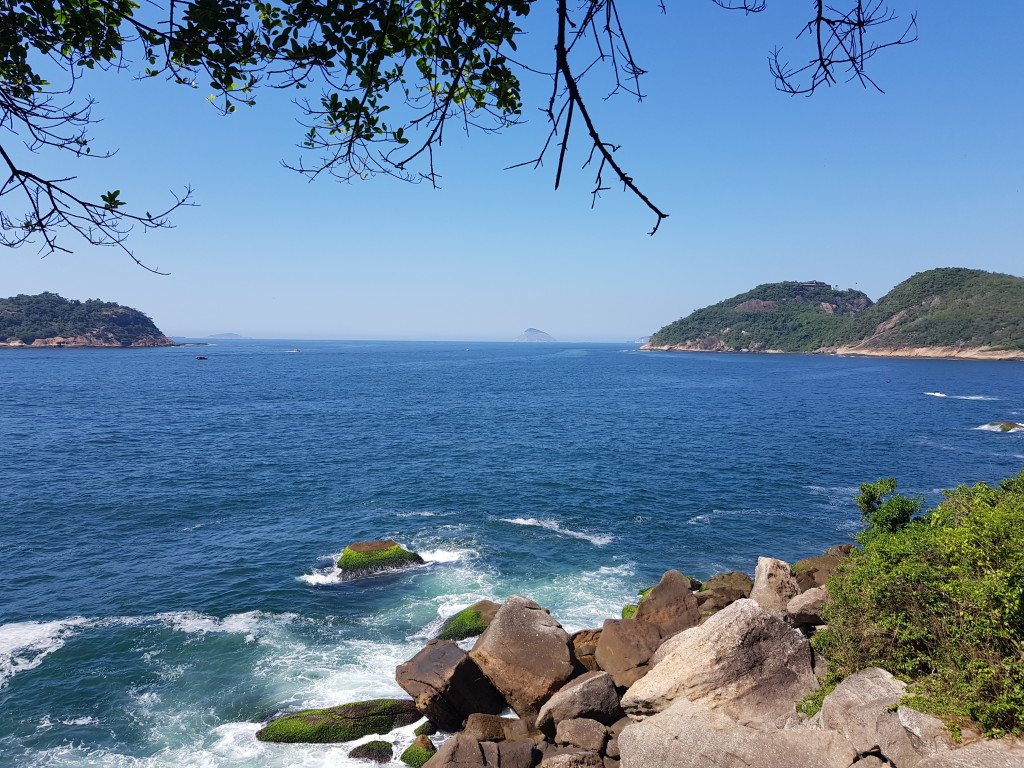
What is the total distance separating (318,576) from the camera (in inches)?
1041

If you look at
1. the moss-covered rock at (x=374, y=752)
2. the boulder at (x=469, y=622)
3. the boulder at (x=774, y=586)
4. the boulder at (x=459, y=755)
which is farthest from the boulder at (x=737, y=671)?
the boulder at (x=469, y=622)

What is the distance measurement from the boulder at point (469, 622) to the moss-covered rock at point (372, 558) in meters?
5.61

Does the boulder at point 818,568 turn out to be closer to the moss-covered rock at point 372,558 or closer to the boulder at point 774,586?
the boulder at point 774,586

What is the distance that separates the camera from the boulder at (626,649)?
17.4 meters

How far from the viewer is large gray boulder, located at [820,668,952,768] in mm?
9719

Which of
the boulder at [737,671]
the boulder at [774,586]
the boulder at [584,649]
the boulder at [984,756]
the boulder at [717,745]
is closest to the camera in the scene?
the boulder at [984,756]

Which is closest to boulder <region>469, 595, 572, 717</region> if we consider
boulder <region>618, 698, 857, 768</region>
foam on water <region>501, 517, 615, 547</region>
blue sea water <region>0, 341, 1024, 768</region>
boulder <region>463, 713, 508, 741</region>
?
boulder <region>463, 713, 508, 741</region>

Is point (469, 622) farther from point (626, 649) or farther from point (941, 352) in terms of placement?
point (941, 352)

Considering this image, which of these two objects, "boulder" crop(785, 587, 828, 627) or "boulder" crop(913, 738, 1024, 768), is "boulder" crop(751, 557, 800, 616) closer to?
"boulder" crop(785, 587, 828, 627)

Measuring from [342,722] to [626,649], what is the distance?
896 centimetres

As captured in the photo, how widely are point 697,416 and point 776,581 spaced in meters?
50.6

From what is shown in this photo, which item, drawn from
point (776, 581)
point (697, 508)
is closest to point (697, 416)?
point (697, 508)

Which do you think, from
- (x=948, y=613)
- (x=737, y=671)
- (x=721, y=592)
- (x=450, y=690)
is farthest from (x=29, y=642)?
(x=948, y=613)

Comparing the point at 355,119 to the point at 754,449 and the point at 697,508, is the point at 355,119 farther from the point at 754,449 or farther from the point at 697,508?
the point at 754,449
